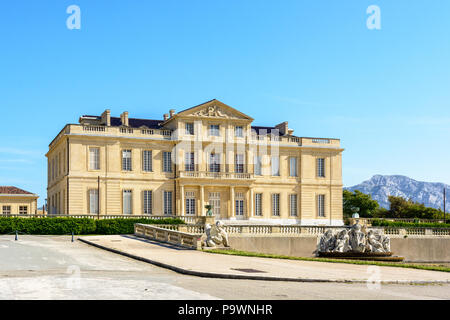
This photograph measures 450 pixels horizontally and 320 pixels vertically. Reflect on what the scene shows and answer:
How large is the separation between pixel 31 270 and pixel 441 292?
39.7ft

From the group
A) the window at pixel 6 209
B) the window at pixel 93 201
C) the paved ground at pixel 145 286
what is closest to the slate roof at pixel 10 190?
the window at pixel 6 209

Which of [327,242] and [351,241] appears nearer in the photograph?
[351,241]

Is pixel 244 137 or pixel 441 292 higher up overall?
pixel 244 137

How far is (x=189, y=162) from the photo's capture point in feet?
199

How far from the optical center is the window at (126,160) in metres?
58.8

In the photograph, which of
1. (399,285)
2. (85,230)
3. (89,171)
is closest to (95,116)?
(89,171)

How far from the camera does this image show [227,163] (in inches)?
2426

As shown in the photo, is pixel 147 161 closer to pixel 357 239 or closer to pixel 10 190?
pixel 10 190

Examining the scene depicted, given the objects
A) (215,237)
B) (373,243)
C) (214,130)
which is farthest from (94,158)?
(215,237)

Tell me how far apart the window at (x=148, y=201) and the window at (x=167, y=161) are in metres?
2.83

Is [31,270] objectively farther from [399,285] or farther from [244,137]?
[244,137]

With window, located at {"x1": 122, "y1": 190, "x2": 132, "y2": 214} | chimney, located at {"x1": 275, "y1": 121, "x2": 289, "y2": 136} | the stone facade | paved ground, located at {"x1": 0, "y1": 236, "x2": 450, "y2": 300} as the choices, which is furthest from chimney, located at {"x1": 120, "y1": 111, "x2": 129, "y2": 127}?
paved ground, located at {"x1": 0, "y1": 236, "x2": 450, "y2": 300}

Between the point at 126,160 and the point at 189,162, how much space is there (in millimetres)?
6355
